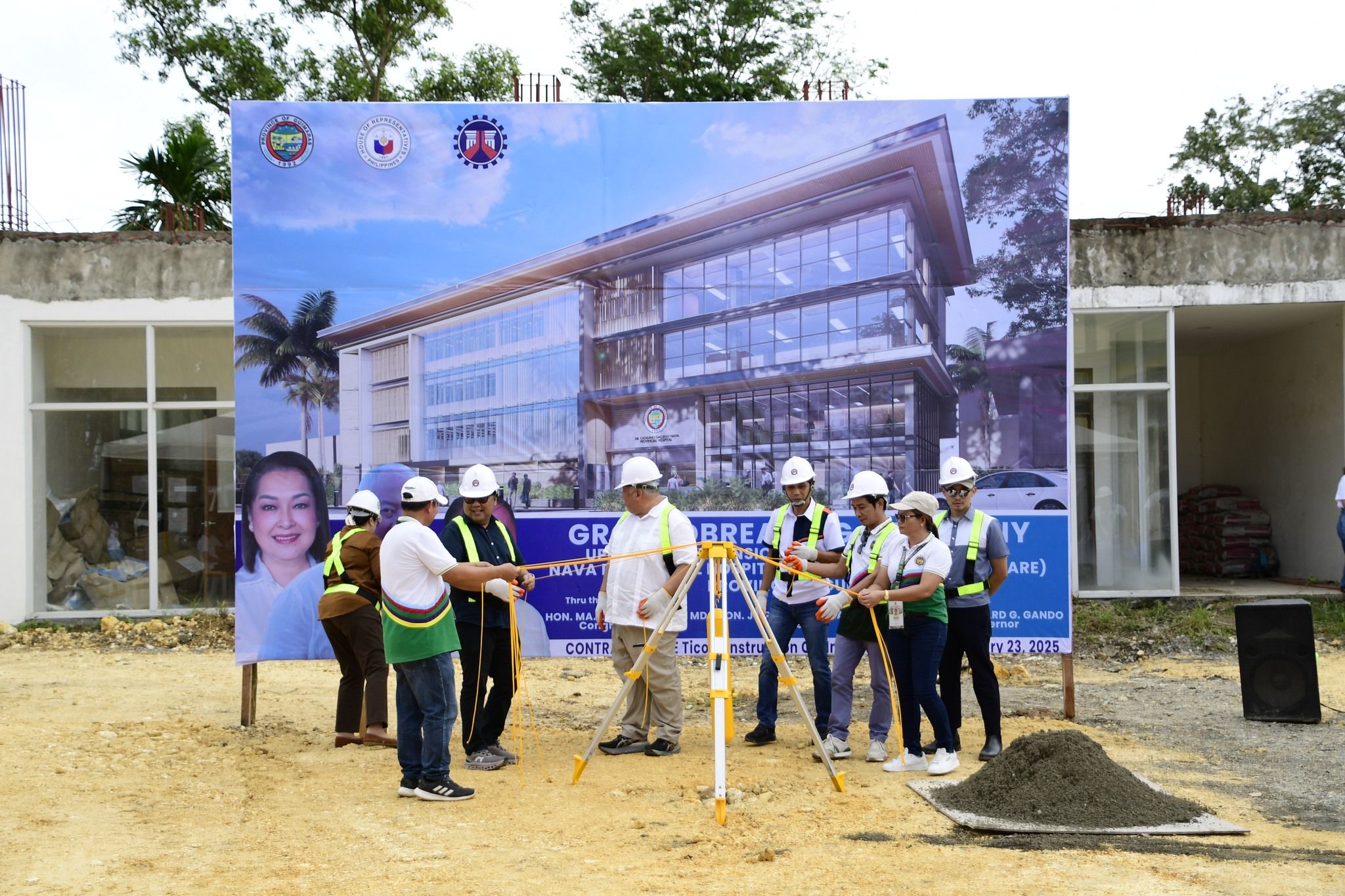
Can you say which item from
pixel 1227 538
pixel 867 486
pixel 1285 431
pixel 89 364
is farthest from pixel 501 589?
pixel 1285 431

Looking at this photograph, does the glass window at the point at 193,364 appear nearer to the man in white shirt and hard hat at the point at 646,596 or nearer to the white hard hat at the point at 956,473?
the man in white shirt and hard hat at the point at 646,596

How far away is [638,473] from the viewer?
8.10 metres

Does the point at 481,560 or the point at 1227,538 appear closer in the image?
the point at 481,560

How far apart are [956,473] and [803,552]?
1152 mm

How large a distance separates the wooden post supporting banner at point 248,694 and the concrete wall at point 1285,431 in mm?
13961

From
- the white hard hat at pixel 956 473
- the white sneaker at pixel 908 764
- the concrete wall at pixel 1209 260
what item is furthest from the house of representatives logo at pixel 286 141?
the concrete wall at pixel 1209 260

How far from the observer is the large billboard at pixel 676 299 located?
29.4 ft

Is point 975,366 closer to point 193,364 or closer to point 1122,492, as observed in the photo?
→ point 1122,492

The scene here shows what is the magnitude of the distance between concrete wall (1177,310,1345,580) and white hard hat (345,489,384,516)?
1311 centimetres

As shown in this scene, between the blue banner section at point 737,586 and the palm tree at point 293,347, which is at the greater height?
the palm tree at point 293,347

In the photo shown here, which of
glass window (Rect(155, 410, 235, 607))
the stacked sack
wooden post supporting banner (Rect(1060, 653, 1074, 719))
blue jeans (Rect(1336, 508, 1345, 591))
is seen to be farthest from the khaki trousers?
the stacked sack

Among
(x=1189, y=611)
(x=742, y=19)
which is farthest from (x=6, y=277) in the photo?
(x=742, y=19)

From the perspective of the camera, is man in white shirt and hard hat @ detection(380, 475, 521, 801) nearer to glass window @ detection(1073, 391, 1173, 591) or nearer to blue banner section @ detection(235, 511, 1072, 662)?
blue banner section @ detection(235, 511, 1072, 662)

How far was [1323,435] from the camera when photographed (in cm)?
1677
